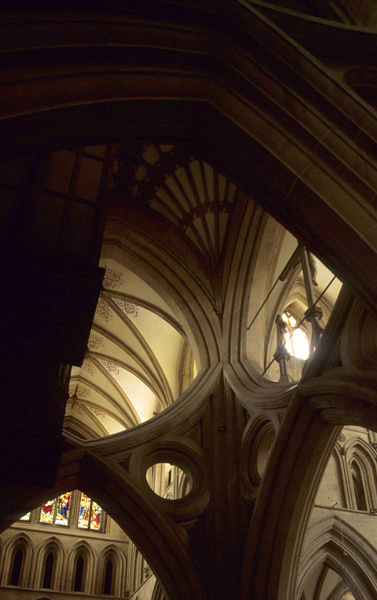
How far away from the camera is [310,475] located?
7.26 metres

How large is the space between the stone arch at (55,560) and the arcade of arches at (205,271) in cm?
393

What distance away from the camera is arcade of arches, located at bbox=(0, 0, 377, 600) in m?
3.97

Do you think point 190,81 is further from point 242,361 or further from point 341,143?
point 242,361

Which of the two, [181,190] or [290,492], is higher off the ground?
[181,190]

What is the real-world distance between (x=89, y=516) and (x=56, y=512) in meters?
1.08

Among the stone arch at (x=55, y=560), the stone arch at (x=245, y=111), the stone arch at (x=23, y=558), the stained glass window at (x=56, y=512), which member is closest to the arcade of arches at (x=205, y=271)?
the stone arch at (x=245, y=111)

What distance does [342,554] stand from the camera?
8953 mm

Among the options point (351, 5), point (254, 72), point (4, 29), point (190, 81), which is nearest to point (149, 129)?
point (190, 81)

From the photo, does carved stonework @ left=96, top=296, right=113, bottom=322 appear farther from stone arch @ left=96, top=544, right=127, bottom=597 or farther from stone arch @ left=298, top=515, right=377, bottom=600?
stone arch @ left=96, top=544, right=127, bottom=597

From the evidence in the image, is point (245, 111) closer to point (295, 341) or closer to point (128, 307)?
point (295, 341)

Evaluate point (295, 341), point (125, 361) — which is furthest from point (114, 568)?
point (295, 341)

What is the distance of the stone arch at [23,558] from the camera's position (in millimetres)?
15069

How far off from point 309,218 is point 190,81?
5.08 feet

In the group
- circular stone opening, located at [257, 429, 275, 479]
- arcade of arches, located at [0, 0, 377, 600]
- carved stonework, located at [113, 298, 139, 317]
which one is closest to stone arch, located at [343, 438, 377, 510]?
arcade of arches, located at [0, 0, 377, 600]
